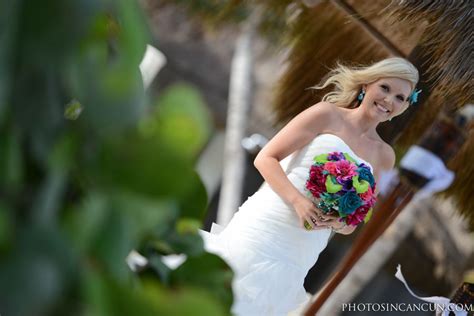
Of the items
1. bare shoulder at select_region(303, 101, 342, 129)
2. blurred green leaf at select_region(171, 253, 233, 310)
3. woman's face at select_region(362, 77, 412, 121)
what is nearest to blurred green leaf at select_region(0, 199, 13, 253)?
blurred green leaf at select_region(171, 253, 233, 310)

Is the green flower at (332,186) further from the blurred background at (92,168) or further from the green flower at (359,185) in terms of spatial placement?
the blurred background at (92,168)

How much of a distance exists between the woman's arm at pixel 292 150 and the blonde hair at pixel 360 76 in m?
0.14

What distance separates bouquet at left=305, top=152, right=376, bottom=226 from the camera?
1969 millimetres

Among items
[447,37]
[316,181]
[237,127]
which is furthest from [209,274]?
[237,127]

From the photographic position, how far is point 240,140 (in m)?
5.40

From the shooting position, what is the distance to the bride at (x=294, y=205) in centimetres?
202

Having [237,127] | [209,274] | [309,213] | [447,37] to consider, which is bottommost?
[237,127]

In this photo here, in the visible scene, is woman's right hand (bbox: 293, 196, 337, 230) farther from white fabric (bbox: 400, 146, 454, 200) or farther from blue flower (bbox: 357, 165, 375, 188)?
white fabric (bbox: 400, 146, 454, 200)

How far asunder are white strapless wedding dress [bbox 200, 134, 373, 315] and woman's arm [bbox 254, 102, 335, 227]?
3cm

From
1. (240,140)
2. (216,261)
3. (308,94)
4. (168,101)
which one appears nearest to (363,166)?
(308,94)

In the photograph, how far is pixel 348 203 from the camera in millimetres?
1968

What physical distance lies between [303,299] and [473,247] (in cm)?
382

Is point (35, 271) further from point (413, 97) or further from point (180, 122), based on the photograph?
point (413, 97)

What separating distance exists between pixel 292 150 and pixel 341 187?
0.19 meters
